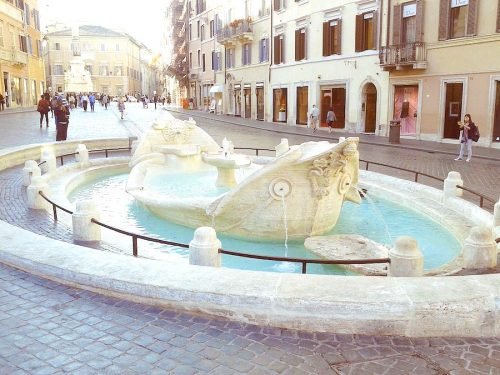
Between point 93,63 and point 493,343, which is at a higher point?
point 93,63

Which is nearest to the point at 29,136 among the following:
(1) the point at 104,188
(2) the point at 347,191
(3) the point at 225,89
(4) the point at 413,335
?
(1) the point at 104,188

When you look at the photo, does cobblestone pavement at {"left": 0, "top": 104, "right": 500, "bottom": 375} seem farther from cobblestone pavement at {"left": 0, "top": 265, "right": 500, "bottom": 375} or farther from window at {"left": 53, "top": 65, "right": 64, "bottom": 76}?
window at {"left": 53, "top": 65, "right": 64, "bottom": 76}

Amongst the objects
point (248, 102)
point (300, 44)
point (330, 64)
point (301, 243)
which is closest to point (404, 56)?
point (330, 64)

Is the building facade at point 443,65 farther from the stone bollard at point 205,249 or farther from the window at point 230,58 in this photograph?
the window at point 230,58

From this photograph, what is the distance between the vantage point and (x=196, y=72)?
51688 millimetres

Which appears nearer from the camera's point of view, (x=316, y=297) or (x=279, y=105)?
(x=316, y=297)

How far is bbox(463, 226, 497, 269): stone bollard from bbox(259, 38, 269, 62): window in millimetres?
30538

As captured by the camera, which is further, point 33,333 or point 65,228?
point 65,228

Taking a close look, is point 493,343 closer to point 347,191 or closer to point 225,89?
point 347,191

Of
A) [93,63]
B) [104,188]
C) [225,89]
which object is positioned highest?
[93,63]

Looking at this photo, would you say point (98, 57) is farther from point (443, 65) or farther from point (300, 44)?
point (443, 65)

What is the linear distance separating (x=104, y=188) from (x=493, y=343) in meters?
9.29

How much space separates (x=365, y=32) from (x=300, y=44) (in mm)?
5803

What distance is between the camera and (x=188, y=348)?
3.52 metres
